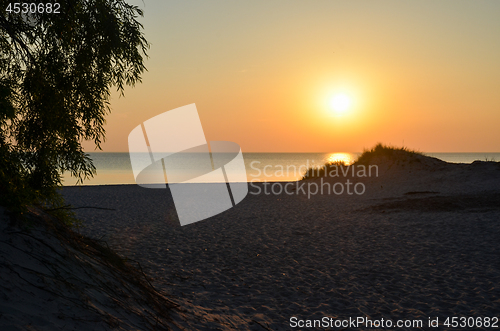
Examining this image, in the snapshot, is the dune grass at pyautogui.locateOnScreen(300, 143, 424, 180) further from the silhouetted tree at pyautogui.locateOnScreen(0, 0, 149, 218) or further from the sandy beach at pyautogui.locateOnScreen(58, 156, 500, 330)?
the silhouetted tree at pyautogui.locateOnScreen(0, 0, 149, 218)

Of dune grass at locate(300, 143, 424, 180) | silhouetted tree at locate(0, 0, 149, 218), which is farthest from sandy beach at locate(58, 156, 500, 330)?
dune grass at locate(300, 143, 424, 180)

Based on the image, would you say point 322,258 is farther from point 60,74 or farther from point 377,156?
point 377,156

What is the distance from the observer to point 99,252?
6594 mm

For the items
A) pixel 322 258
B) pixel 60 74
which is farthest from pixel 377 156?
pixel 60 74

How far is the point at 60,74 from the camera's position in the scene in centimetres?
668

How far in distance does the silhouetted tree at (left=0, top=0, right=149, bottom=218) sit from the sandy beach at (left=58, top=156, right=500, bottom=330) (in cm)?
349

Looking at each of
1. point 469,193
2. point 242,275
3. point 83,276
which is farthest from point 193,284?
point 469,193

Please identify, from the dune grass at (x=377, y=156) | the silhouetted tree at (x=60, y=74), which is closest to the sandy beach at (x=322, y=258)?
the silhouetted tree at (x=60, y=74)

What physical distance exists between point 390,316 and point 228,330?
284cm

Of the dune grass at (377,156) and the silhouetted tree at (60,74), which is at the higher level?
the dune grass at (377,156)

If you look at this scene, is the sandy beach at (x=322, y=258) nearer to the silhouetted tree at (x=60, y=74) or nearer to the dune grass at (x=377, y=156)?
the silhouetted tree at (x=60, y=74)

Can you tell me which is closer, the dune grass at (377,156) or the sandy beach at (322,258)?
the sandy beach at (322,258)

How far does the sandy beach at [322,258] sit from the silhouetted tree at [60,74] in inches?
138

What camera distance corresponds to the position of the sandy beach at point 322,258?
20.2 ft
